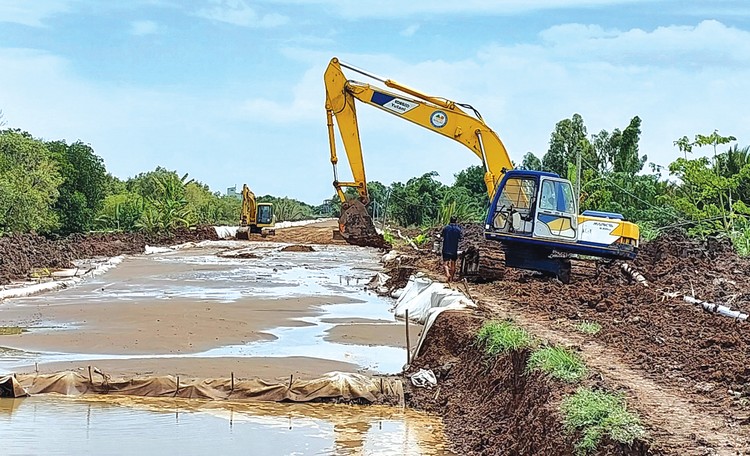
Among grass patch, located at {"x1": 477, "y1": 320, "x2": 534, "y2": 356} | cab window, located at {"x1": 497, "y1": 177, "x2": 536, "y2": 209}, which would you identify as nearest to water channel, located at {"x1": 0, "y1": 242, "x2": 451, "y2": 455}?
grass patch, located at {"x1": 477, "y1": 320, "x2": 534, "y2": 356}

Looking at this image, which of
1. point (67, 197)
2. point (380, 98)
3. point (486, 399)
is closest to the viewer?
point (486, 399)

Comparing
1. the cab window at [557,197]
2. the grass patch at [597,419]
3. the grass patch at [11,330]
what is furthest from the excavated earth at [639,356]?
the grass patch at [11,330]

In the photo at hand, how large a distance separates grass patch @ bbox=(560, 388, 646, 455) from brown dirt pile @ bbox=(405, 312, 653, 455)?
94 mm

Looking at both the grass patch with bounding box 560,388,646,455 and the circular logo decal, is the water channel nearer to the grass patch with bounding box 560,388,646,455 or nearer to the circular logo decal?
the grass patch with bounding box 560,388,646,455

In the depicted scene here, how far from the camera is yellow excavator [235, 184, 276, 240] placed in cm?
6066

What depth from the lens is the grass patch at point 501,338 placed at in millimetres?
11398

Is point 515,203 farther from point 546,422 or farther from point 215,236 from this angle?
point 215,236

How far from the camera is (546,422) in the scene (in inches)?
327

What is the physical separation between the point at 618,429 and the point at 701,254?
628 inches

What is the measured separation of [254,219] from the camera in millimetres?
60938

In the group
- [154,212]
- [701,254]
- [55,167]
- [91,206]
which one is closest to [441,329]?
[701,254]

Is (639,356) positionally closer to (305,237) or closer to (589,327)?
(589,327)

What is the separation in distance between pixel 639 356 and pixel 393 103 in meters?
19.0

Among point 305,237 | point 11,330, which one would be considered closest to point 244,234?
point 305,237
